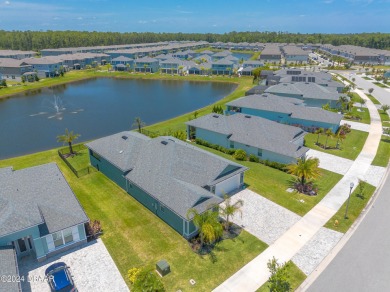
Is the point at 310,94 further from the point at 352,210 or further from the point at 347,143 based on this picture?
the point at 352,210

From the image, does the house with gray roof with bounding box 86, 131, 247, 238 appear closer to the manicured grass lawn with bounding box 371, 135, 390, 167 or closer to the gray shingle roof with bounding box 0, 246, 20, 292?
the gray shingle roof with bounding box 0, 246, 20, 292

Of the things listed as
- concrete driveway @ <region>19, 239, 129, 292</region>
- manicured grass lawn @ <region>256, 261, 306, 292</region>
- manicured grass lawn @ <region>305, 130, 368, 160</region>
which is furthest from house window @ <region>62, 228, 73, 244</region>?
manicured grass lawn @ <region>305, 130, 368, 160</region>

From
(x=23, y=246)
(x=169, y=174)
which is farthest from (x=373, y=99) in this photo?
(x=23, y=246)

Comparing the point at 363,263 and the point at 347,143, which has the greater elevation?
the point at 347,143

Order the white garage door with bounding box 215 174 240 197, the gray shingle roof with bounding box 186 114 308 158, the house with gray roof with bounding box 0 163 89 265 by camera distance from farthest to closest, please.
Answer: the gray shingle roof with bounding box 186 114 308 158 → the white garage door with bounding box 215 174 240 197 → the house with gray roof with bounding box 0 163 89 265

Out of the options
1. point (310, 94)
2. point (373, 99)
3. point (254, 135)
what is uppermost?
point (310, 94)

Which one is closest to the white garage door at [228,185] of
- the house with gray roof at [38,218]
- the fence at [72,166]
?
the house with gray roof at [38,218]

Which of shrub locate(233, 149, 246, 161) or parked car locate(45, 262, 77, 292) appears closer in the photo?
parked car locate(45, 262, 77, 292)
